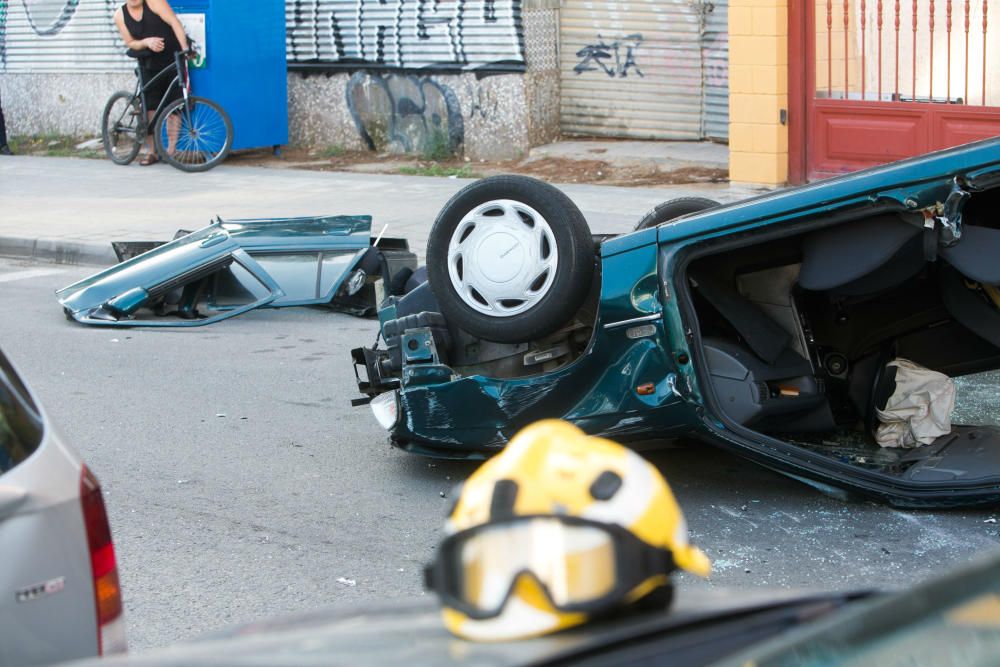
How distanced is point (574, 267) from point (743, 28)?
789 centimetres

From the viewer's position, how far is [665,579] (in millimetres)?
2137

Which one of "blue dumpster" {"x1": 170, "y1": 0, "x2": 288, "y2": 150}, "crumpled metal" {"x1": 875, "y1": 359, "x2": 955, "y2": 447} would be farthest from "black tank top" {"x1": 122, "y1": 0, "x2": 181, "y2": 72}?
"crumpled metal" {"x1": 875, "y1": 359, "x2": 955, "y2": 447}

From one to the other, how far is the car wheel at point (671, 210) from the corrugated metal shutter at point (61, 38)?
13718mm

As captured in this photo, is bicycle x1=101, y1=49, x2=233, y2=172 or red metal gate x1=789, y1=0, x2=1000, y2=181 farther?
bicycle x1=101, y1=49, x2=233, y2=172

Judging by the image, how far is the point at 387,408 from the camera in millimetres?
5840

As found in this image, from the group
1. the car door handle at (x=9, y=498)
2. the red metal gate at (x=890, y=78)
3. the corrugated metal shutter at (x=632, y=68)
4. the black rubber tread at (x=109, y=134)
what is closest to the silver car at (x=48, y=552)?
the car door handle at (x=9, y=498)

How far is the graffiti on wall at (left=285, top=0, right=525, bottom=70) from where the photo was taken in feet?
52.0

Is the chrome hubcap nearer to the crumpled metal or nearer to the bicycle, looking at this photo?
the crumpled metal

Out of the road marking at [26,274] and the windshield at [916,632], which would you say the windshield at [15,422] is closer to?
the windshield at [916,632]

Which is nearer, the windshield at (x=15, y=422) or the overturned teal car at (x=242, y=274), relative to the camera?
the windshield at (x=15, y=422)

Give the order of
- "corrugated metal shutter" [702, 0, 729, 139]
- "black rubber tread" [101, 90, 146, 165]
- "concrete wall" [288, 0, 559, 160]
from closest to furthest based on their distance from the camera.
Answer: "corrugated metal shutter" [702, 0, 729, 139], "concrete wall" [288, 0, 559, 160], "black rubber tread" [101, 90, 146, 165]

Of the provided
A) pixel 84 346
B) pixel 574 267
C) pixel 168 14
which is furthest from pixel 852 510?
pixel 168 14

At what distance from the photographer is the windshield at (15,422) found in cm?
297

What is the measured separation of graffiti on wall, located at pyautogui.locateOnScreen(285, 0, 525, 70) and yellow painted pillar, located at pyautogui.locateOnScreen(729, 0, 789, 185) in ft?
12.3
